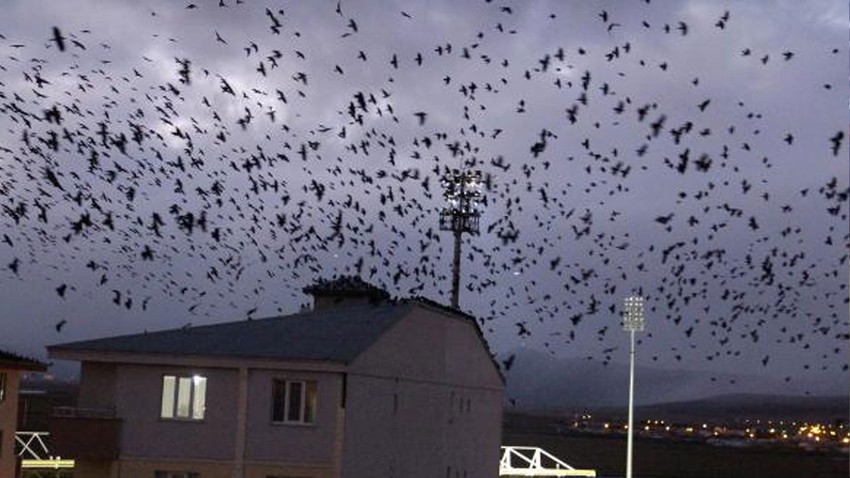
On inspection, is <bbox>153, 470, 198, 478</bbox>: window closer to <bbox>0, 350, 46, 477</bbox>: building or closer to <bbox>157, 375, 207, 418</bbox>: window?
<bbox>157, 375, 207, 418</bbox>: window

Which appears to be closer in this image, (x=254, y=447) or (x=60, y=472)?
(x=254, y=447)

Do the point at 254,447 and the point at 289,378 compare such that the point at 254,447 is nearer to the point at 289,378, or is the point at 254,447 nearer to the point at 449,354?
the point at 289,378

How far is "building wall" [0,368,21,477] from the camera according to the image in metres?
45.0

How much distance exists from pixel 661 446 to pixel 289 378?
433 feet

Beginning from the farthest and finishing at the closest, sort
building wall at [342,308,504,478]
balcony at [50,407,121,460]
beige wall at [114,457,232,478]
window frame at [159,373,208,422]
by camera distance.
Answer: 1. building wall at [342,308,504,478]
2. window frame at [159,373,208,422]
3. beige wall at [114,457,232,478]
4. balcony at [50,407,121,460]

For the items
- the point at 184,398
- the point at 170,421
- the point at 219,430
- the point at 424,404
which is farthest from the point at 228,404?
the point at 424,404

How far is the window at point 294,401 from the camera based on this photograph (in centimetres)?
3300

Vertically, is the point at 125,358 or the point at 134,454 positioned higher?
the point at 125,358

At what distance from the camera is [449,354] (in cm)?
4272

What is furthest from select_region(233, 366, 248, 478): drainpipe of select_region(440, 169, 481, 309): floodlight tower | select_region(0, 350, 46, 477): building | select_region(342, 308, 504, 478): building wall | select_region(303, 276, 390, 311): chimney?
select_region(440, 169, 481, 309): floodlight tower

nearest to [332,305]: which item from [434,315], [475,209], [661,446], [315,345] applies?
[434,315]

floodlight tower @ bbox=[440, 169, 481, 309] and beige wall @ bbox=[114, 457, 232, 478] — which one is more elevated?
floodlight tower @ bbox=[440, 169, 481, 309]

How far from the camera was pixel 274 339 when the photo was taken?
112ft

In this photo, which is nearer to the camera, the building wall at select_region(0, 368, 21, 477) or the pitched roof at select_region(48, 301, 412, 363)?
the pitched roof at select_region(48, 301, 412, 363)
